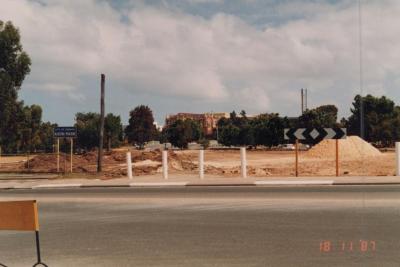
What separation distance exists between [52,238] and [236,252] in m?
3.65

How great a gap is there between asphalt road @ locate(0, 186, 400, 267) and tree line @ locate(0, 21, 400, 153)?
923 inches

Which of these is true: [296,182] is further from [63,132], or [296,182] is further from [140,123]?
[140,123]

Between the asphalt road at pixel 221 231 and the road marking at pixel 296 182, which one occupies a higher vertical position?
the road marking at pixel 296 182

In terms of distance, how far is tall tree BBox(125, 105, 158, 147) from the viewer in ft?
415

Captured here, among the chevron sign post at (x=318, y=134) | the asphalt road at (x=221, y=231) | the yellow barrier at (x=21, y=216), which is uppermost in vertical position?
the chevron sign post at (x=318, y=134)

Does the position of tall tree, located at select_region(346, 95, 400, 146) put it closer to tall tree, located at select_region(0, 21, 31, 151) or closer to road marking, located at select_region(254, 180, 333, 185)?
tall tree, located at select_region(0, 21, 31, 151)

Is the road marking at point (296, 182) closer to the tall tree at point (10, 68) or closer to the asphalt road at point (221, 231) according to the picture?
the asphalt road at point (221, 231)

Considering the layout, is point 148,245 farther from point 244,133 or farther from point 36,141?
point 244,133

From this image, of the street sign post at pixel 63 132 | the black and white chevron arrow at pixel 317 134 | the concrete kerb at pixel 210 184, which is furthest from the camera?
the street sign post at pixel 63 132

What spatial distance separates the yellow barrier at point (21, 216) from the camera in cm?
618

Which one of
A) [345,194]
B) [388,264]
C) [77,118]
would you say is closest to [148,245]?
[388,264]

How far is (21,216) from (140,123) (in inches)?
4799

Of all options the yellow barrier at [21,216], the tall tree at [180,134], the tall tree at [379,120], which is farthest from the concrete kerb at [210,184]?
the tall tree at [180,134]
